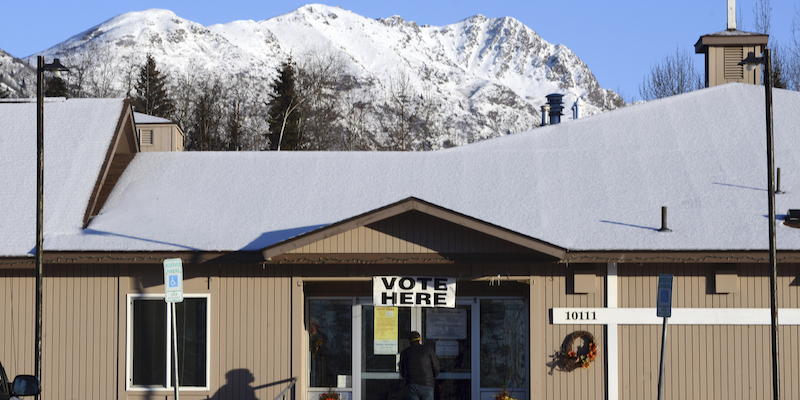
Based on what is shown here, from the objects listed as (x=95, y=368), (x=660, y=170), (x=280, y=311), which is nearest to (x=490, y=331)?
(x=280, y=311)

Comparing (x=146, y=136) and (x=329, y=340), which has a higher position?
(x=146, y=136)

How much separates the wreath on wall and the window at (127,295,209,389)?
19.1ft

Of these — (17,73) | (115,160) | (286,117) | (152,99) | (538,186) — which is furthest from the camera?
(17,73)

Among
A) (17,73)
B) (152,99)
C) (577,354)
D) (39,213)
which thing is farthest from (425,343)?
(17,73)

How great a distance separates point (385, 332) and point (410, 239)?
212 centimetres

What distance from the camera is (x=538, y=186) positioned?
1536 cm

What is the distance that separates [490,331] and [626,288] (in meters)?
2.46

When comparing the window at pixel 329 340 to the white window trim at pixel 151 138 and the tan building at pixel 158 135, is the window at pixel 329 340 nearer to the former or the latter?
the tan building at pixel 158 135

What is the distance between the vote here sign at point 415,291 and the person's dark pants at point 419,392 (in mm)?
1606

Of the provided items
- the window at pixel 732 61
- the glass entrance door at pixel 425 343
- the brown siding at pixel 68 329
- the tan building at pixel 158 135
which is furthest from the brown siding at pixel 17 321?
the window at pixel 732 61

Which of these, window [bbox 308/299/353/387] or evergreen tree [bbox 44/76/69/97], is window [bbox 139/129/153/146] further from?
evergreen tree [bbox 44/76/69/97]

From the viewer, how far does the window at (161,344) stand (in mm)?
13211

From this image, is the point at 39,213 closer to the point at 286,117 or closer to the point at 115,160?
the point at 115,160

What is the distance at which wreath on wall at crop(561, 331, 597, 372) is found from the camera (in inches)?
509
